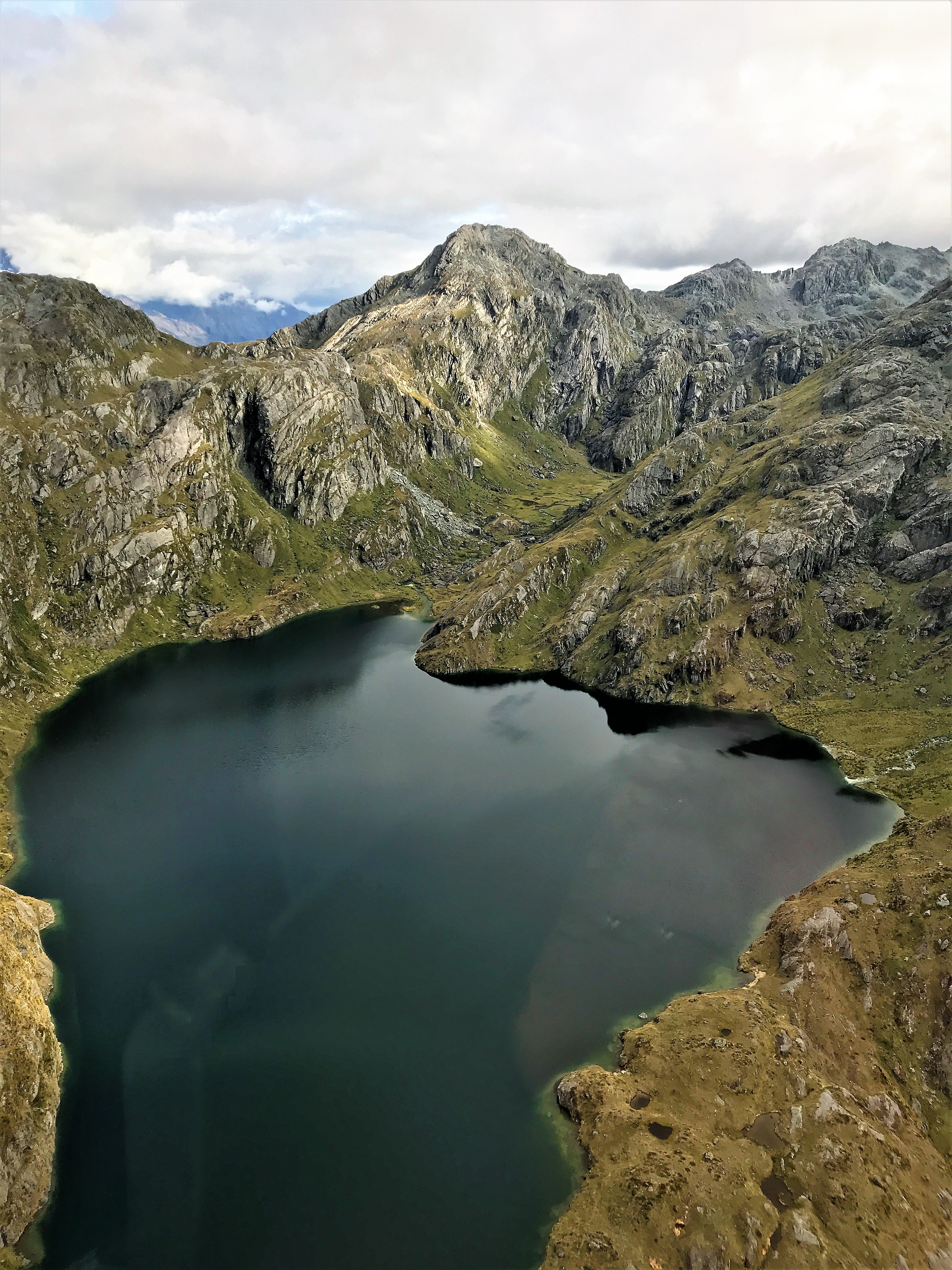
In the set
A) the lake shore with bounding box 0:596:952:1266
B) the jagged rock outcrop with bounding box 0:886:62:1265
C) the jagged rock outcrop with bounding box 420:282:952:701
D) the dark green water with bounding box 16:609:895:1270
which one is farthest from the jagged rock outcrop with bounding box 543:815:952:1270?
the jagged rock outcrop with bounding box 420:282:952:701

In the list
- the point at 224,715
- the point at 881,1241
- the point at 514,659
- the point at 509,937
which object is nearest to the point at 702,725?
the point at 514,659

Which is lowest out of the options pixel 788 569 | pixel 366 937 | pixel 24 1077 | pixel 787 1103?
pixel 24 1077

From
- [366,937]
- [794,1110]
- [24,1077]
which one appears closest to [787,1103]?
[794,1110]

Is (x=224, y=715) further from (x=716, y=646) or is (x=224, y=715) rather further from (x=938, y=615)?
(x=938, y=615)

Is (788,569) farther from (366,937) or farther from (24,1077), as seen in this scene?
(24,1077)

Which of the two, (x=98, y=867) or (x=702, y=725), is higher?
(x=702, y=725)

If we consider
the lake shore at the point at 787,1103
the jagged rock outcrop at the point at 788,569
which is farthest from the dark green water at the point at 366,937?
the jagged rock outcrop at the point at 788,569

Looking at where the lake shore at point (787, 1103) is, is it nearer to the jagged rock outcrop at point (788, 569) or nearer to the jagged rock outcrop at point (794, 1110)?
the jagged rock outcrop at point (794, 1110)

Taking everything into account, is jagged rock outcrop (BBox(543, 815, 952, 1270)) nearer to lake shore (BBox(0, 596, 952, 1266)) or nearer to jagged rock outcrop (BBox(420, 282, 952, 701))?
lake shore (BBox(0, 596, 952, 1266))
